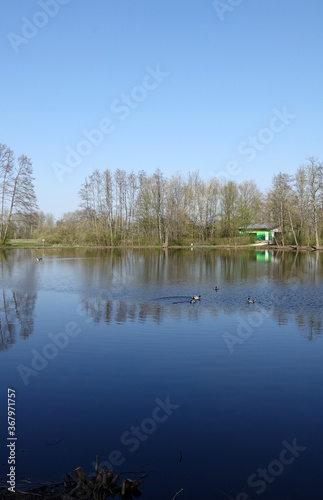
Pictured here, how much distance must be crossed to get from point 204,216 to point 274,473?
69454mm

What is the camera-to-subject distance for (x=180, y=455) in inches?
214

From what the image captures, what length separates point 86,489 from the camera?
4.41 meters

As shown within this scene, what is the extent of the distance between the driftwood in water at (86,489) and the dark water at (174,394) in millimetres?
231

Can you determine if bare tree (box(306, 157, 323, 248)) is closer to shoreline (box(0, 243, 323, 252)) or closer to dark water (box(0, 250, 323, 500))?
shoreline (box(0, 243, 323, 252))

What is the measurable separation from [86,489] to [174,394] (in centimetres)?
314

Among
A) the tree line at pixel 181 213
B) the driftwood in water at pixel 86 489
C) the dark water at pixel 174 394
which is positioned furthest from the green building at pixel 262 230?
the driftwood in water at pixel 86 489

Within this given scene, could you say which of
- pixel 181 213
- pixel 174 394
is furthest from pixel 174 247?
pixel 174 394

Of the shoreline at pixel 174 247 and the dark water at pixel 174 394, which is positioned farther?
the shoreline at pixel 174 247

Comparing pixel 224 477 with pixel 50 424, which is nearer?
pixel 224 477

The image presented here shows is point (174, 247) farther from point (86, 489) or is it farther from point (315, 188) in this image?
point (86, 489)

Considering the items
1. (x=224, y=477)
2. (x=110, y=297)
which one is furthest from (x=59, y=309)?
(x=224, y=477)

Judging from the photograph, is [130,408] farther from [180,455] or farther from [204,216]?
[204,216]

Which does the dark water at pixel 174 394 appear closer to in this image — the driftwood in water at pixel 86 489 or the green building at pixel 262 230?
the driftwood in water at pixel 86 489

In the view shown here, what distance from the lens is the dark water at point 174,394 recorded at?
5.13 m
